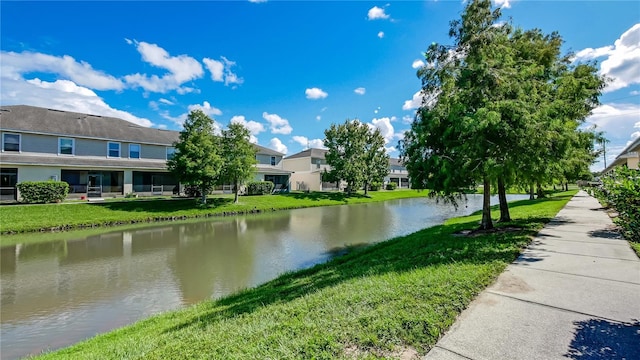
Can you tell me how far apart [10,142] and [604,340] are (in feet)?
103

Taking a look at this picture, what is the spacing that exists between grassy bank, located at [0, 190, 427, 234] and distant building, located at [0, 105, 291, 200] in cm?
416

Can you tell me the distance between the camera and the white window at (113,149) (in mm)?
26163

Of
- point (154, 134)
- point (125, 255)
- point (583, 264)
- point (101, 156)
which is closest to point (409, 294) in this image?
point (583, 264)

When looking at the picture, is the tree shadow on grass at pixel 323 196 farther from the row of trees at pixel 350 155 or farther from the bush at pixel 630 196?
the bush at pixel 630 196

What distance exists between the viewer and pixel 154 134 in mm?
30406

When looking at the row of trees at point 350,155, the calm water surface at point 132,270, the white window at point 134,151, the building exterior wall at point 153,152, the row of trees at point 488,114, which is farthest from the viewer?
the row of trees at point 350,155

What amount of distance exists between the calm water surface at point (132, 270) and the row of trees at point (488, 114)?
5242 mm

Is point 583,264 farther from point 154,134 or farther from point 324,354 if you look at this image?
point 154,134

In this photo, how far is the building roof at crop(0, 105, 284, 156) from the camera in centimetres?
2255

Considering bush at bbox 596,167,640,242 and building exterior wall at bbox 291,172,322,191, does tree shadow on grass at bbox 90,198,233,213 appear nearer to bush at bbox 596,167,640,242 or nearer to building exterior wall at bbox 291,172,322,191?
building exterior wall at bbox 291,172,322,191

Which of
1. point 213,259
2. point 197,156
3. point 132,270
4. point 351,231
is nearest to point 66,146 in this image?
point 197,156

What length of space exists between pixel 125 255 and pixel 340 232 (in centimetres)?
973

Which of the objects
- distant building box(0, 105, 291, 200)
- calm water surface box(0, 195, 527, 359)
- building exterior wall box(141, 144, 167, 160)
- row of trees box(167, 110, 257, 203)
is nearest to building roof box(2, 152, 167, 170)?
distant building box(0, 105, 291, 200)

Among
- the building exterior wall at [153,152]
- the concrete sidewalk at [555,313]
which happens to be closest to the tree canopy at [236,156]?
the building exterior wall at [153,152]
